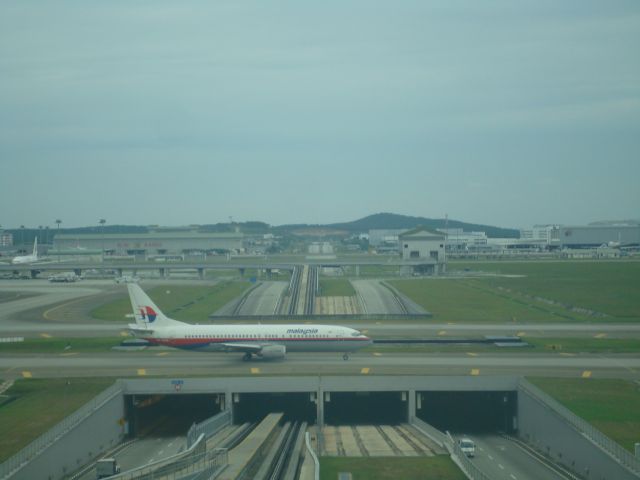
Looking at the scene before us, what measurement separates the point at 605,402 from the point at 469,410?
1381cm

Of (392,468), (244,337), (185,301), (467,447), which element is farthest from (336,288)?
(392,468)

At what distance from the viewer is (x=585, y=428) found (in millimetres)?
42812

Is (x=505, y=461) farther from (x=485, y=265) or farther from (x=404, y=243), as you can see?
(x=485, y=265)

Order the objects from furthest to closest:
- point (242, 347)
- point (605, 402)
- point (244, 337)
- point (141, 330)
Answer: point (141, 330)
point (244, 337)
point (242, 347)
point (605, 402)

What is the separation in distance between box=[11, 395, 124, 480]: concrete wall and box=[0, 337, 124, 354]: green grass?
18019 mm

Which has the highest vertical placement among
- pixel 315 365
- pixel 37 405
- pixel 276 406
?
pixel 315 365

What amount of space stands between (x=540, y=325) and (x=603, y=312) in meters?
16.0

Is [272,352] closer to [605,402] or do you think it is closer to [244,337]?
[244,337]

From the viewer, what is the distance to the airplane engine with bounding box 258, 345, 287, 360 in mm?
62969

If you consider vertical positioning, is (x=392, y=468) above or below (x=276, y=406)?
above

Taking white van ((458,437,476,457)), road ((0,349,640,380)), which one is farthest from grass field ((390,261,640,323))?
white van ((458,437,476,457))

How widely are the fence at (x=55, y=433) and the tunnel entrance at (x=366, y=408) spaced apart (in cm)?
1766

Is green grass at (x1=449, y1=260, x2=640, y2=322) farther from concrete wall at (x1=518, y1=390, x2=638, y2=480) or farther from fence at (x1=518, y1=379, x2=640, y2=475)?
fence at (x1=518, y1=379, x2=640, y2=475)

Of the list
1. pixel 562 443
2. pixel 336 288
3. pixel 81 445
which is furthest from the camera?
pixel 336 288
